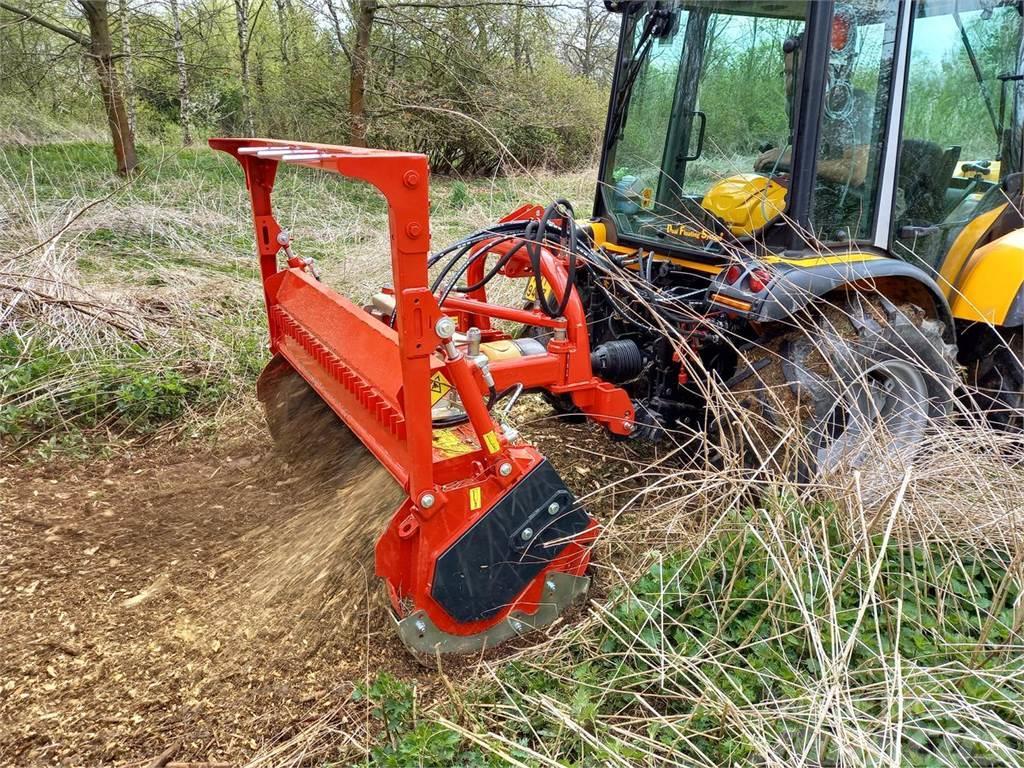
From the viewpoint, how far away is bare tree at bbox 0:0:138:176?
7.90 m

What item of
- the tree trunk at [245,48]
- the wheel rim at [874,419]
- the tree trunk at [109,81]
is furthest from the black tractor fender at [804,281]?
the tree trunk at [245,48]

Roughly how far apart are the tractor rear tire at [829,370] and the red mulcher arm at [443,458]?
0.64 meters

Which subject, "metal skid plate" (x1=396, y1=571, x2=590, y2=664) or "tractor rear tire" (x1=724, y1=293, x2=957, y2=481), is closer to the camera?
"metal skid plate" (x1=396, y1=571, x2=590, y2=664)

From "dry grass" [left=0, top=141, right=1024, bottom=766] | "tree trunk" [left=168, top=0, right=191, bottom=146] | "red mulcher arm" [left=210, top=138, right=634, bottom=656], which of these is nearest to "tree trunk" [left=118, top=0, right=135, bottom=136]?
"tree trunk" [left=168, top=0, right=191, bottom=146]

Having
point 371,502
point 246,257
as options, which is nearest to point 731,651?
point 371,502

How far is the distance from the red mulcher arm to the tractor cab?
81cm

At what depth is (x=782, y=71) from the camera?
2.57m

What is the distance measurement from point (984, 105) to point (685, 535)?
213 cm

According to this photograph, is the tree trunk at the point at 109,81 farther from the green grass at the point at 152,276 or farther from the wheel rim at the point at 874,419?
the wheel rim at the point at 874,419

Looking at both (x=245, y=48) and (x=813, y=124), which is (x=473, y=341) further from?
(x=245, y=48)

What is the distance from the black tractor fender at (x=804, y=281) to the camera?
2.45 metres

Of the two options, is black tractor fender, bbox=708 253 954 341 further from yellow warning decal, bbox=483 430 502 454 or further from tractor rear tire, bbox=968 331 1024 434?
yellow warning decal, bbox=483 430 502 454

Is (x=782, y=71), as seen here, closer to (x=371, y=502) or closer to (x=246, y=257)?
(x=371, y=502)

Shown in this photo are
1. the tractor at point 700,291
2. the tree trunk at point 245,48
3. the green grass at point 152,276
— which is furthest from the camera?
the tree trunk at point 245,48
